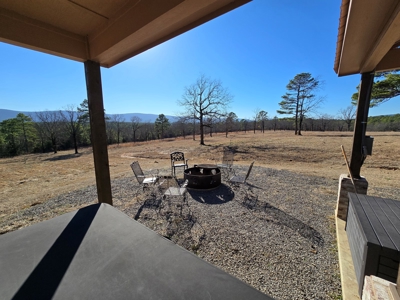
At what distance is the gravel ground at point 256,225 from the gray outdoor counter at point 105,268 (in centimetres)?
154

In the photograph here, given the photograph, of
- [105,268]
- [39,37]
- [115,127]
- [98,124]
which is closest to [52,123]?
[115,127]

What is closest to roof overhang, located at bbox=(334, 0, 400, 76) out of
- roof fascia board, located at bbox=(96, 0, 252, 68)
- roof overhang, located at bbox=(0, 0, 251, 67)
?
roof fascia board, located at bbox=(96, 0, 252, 68)

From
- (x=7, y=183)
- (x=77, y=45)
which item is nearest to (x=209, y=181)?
(x=77, y=45)

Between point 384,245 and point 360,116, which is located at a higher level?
point 360,116

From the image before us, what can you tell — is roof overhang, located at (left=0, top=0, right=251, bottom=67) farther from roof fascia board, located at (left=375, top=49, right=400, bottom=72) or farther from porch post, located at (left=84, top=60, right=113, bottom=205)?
roof fascia board, located at (left=375, top=49, right=400, bottom=72)

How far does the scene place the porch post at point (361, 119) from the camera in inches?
112

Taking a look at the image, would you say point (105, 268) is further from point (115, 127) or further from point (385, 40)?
point (115, 127)

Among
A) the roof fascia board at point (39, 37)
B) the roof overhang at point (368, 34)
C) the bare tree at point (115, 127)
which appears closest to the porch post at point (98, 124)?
the roof fascia board at point (39, 37)

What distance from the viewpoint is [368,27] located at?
169 cm

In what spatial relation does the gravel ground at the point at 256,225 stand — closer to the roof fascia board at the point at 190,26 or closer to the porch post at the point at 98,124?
the porch post at the point at 98,124

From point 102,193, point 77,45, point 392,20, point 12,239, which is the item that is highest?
point 77,45

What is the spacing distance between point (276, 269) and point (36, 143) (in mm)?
29230

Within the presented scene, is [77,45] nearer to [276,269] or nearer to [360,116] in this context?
[276,269]

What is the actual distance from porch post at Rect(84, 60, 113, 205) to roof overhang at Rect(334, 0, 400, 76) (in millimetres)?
2880
